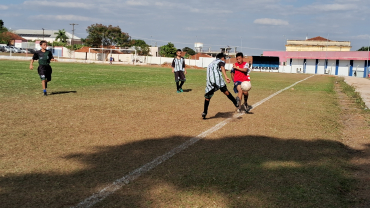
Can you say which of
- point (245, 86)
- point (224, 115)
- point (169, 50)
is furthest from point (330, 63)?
point (224, 115)

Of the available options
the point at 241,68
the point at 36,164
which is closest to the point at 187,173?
the point at 36,164

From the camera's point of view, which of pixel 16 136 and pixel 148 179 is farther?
pixel 16 136

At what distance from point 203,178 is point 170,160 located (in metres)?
0.90

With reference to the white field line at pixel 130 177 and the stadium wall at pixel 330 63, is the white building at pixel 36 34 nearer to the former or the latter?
the stadium wall at pixel 330 63

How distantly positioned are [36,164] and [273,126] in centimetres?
520

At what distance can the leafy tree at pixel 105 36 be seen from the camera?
82875 millimetres

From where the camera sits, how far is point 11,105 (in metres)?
10.4

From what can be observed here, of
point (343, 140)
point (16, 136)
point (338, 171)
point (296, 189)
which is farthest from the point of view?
point (343, 140)

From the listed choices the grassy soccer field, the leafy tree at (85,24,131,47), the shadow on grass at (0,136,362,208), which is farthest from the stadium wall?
the shadow on grass at (0,136,362,208)

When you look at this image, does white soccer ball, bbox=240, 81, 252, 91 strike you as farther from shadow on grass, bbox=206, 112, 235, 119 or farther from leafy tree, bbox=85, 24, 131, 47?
leafy tree, bbox=85, 24, 131, 47

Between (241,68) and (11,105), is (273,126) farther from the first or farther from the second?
(11,105)

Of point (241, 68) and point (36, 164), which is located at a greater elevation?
point (241, 68)

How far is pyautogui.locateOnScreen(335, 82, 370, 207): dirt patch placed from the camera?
438 centimetres

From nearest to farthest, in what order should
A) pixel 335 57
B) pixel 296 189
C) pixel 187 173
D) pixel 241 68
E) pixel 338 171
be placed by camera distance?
pixel 296 189 < pixel 187 173 < pixel 338 171 < pixel 241 68 < pixel 335 57
